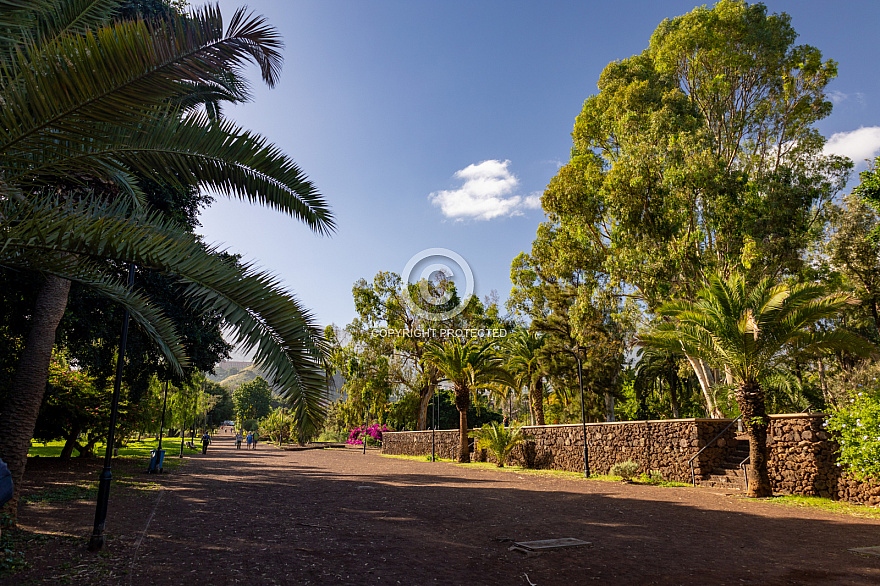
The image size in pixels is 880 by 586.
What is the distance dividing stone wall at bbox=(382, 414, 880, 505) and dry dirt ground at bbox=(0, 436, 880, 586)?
186 cm

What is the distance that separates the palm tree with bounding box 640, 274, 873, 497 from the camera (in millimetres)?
13781

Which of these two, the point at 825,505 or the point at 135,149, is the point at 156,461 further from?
the point at 825,505

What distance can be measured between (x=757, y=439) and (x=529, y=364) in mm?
14961

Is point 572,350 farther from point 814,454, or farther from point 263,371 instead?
point 263,371

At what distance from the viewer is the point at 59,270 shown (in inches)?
198

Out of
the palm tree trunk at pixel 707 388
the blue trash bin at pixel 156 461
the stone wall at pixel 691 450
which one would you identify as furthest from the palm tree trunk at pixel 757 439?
the blue trash bin at pixel 156 461

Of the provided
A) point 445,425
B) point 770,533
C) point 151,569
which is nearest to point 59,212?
point 151,569

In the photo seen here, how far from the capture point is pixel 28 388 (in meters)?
9.42

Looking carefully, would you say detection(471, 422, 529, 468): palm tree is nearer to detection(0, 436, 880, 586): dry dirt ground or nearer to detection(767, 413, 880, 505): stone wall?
detection(0, 436, 880, 586): dry dirt ground

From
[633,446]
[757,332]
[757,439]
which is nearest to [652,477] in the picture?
[633,446]

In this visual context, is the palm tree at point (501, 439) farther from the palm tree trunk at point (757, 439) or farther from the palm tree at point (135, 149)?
the palm tree at point (135, 149)

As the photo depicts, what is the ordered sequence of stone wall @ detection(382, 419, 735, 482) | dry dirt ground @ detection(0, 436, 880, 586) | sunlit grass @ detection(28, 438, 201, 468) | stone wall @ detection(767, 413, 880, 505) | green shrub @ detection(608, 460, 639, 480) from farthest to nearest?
sunlit grass @ detection(28, 438, 201, 468) → green shrub @ detection(608, 460, 639, 480) → stone wall @ detection(382, 419, 735, 482) → stone wall @ detection(767, 413, 880, 505) → dry dirt ground @ detection(0, 436, 880, 586)

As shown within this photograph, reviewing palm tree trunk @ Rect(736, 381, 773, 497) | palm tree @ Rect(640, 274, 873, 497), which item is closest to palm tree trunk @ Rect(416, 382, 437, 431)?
palm tree @ Rect(640, 274, 873, 497)

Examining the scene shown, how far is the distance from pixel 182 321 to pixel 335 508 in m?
8.30
